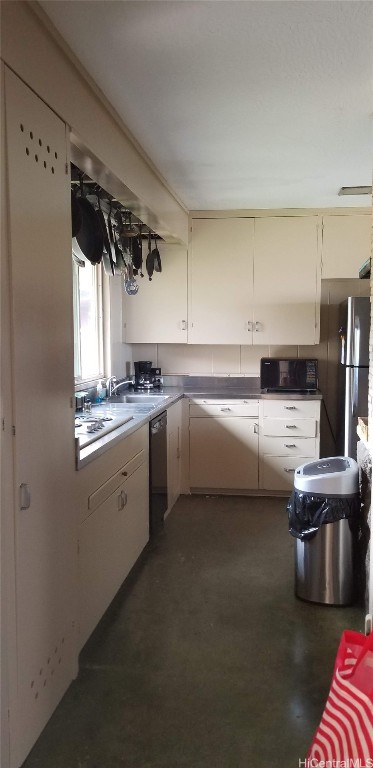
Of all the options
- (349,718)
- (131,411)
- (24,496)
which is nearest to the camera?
(349,718)

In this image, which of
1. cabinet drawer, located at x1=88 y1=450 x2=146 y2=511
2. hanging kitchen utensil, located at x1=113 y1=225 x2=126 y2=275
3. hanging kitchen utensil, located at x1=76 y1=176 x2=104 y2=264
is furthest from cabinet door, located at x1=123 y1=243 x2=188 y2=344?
hanging kitchen utensil, located at x1=76 y1=176 x2=104 y2=264

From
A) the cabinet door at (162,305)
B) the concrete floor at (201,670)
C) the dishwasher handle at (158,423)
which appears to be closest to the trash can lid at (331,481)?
the concrete floor at (201,670)

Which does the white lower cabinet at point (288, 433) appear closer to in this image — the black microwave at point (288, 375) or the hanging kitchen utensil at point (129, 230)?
the black microwave at point (288, 375)

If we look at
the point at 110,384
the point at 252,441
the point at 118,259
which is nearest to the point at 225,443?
the point at 252,441

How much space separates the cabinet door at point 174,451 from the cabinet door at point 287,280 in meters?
1.02

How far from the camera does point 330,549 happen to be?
9.44ft

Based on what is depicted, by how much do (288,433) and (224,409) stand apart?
54 centimetres

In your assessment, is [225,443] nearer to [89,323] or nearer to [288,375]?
[288,375]

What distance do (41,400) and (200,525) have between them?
97.4 inches

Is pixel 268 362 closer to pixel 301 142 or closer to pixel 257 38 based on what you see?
pixel 301 142

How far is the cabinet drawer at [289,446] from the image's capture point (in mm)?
4648

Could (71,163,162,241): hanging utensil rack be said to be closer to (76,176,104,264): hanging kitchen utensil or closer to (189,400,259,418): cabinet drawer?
(76,176,104,264): hanging kitchen utensil

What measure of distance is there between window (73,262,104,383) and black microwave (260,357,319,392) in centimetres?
135

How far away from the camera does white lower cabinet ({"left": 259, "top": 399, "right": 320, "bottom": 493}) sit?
15.2 ft
